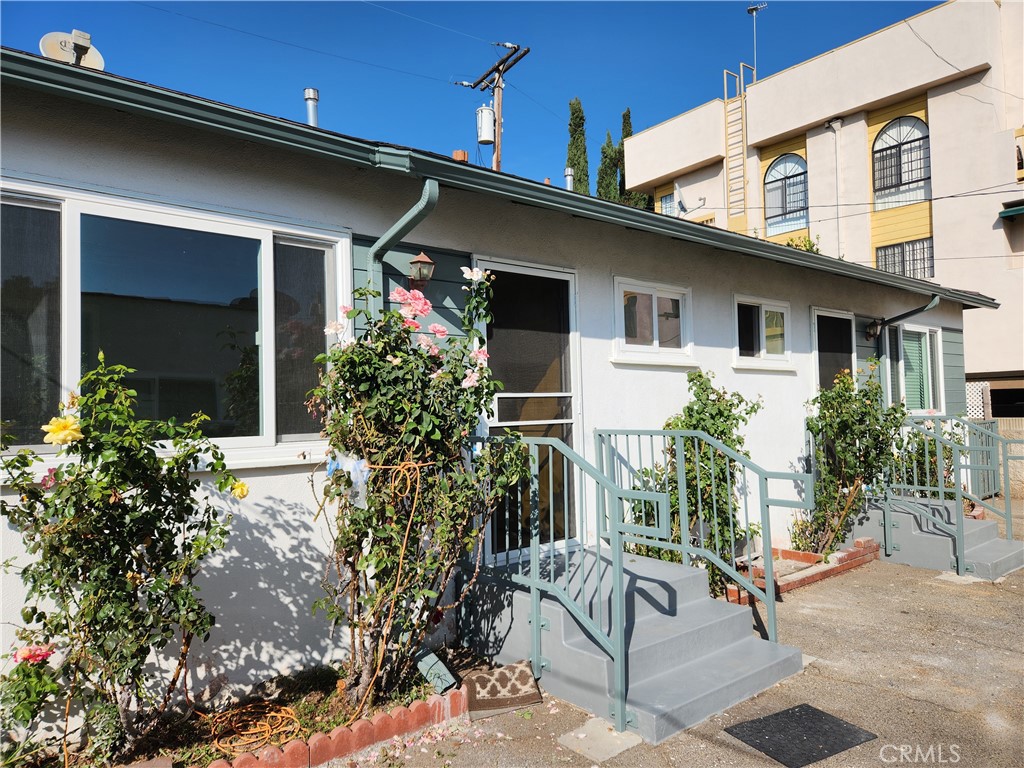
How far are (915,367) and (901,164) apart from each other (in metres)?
7.97

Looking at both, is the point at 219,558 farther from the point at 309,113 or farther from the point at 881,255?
the point at 881,255

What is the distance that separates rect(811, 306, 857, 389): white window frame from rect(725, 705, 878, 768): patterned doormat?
15.3 ft

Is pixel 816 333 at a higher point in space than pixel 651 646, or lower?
higher

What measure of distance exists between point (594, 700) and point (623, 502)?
2.11 meters

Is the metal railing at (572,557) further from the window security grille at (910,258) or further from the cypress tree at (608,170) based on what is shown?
the cypress tree at (608,170)

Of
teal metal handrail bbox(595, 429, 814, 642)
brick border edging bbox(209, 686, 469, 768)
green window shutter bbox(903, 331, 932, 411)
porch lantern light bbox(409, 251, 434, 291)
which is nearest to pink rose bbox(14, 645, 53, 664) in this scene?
brick border edging bbox(209, 686, 469, 768)

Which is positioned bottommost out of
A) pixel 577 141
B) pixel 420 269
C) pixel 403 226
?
pixel 420 269

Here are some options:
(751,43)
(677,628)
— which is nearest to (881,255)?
(751,43)

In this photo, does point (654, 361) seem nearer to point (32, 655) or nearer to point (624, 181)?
point (32, 655)

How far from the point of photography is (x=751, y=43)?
17859 mm

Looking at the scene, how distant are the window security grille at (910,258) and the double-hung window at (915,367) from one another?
5.47 metres

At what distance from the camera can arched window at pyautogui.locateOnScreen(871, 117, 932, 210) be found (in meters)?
14.2

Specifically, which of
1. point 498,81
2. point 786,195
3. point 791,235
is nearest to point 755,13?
point 786,195

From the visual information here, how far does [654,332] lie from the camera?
18.3 feet
